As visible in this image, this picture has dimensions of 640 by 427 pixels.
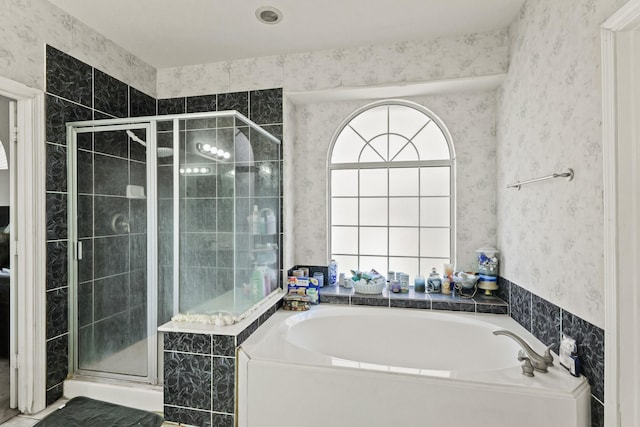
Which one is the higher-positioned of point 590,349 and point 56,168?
point 56,168

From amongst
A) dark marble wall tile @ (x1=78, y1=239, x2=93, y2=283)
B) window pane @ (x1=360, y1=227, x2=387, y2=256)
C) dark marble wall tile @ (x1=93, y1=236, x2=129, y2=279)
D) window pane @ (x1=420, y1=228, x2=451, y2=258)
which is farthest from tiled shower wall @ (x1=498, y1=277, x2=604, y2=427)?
dark marble wall tile @ (x1=78, y1=239, x2=93, y2=283)

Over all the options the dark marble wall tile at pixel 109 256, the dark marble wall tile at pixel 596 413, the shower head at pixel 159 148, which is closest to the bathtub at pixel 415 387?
the dark marble wall tile at pixel 596 413

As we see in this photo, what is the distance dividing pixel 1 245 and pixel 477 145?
124 inches

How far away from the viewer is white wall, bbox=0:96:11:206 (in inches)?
68.4

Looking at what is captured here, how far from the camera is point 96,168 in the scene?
2.03 metres

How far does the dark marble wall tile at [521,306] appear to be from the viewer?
1902mm

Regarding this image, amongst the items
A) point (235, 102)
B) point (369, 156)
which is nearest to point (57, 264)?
point (235, 102)

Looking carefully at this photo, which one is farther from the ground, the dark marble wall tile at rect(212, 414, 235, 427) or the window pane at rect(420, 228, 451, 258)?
the window pane at rect(420, 228, 451, 258)

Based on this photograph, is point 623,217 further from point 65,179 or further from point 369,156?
point 65,179

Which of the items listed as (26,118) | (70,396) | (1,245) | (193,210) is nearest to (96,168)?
(26,118)

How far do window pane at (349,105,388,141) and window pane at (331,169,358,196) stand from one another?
0.34 m

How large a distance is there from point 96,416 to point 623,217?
2668mm

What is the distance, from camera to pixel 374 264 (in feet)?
9.12

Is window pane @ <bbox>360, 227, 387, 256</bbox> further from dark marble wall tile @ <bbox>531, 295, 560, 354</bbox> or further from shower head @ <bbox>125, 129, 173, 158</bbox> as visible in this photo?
shower head @ <bbox>125, 129, 173, 158</bbox>
